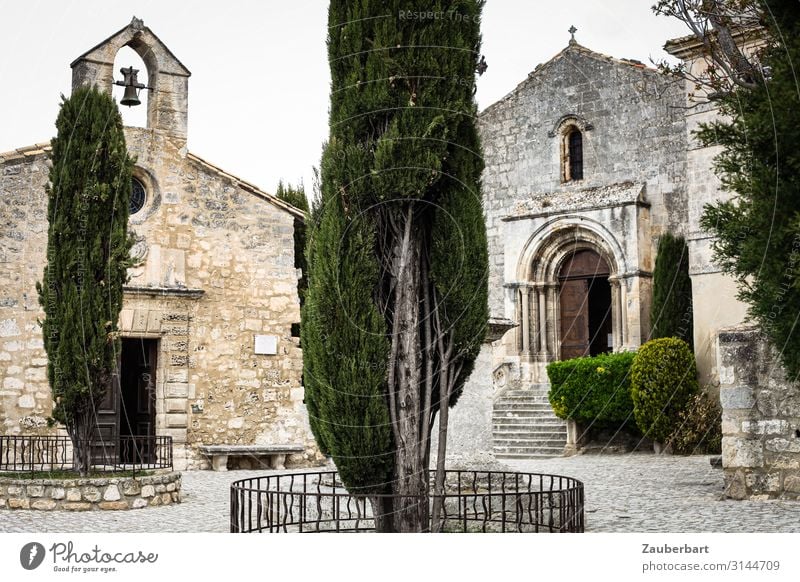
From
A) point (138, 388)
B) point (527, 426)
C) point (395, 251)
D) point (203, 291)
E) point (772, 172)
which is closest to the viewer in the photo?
point (395, 251)

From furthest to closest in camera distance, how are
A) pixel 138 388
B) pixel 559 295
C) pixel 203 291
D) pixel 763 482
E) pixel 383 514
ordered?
pixel 559 295, pixel 138 388, pixel 203 291, pixel 763 482, pixel 383 514

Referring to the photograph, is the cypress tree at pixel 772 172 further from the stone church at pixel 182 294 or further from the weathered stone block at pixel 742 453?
the stone church at pixel 182 294

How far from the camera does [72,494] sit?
7801 millimetres

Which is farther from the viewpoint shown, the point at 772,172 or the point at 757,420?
the point at 757,420

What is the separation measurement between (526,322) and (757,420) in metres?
7.65

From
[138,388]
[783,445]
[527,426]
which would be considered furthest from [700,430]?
[138,388]

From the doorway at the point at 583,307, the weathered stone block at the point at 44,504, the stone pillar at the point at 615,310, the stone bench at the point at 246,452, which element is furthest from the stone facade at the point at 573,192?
the weathered stone block at the point at 44,504

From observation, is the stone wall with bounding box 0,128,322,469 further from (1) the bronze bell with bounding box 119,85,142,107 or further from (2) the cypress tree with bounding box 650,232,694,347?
(2) the cypress tree with bounding box 650,232,694,347

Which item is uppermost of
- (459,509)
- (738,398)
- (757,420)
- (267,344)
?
(267,344)

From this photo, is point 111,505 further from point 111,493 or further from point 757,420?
point 757,420

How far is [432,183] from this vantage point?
539cm
